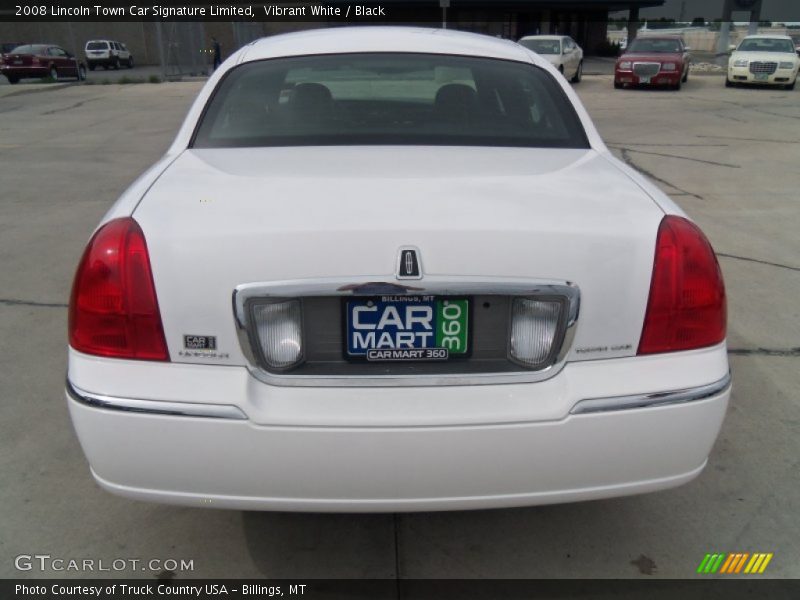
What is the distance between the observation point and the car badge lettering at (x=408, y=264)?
184 centimetres

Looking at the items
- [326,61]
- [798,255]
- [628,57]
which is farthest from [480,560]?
[628,57]

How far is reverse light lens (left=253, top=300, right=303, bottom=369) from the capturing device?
74.9 inches

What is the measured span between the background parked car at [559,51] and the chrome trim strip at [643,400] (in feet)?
67.7

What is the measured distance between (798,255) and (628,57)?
669 inches

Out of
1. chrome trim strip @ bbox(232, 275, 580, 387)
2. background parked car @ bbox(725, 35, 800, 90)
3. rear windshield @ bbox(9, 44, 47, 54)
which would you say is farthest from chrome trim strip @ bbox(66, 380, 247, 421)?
rear windshield @ bbox(9, 44, 47, 54)

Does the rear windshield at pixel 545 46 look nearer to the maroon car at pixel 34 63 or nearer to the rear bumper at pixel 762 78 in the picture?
the rear bumper at pixel 762 78

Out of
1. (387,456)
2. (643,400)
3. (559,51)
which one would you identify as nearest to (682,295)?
(643,400)

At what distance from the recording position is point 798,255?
5.57m

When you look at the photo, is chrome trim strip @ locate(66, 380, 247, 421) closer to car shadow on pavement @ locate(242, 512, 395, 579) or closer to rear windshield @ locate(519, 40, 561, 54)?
car shadow on pavement @ locate(242, 512, 395, 579)

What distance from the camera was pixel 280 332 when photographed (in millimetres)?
1925

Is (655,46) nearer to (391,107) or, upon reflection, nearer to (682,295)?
(391,107)

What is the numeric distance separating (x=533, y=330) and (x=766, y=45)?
23.7 m

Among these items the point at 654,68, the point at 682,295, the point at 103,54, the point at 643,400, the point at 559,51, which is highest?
the point at 682,295

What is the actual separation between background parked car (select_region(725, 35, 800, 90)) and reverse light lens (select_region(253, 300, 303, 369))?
2214 cm
